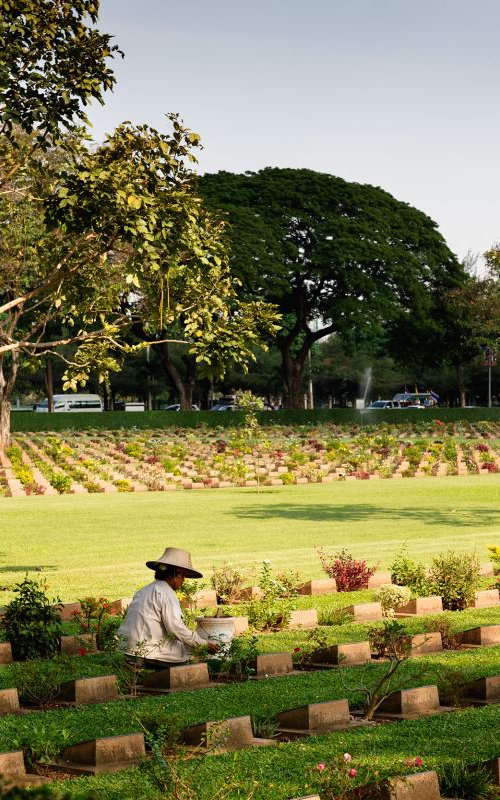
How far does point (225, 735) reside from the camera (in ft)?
22.1

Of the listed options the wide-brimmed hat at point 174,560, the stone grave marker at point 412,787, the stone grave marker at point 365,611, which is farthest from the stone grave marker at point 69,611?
the stone grave marker at point 412,787

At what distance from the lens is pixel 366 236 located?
59.4 m

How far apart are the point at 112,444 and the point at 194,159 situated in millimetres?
34306

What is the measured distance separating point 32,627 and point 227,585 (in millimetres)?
3066

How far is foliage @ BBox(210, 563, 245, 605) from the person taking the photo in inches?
487

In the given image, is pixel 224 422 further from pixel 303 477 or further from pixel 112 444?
pixel 303 477

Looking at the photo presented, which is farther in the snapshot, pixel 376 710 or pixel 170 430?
pixel 170 430

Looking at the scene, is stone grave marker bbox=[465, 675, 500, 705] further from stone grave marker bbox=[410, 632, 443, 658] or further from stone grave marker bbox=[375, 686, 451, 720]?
stone grave marker bbox=[410, 632, 443, 658]

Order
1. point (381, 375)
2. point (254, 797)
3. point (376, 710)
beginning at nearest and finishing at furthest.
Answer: point (254, 797) → point (376, 710) → point (381, 375)

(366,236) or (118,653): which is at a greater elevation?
(366,236)

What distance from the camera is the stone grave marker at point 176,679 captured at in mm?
8656

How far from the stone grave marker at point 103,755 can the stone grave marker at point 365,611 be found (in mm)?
4872

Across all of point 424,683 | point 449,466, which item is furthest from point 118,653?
point 449,466

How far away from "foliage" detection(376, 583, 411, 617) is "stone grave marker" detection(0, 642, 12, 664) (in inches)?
149
